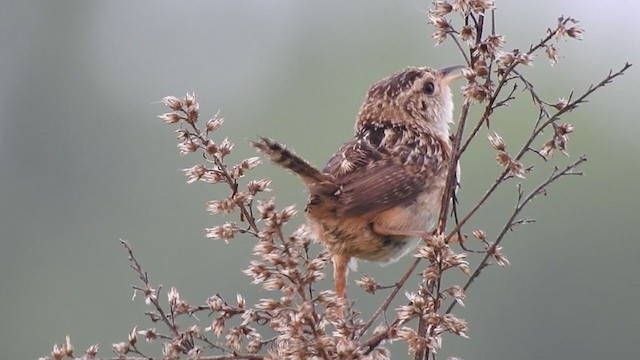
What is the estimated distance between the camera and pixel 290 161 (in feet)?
11.6

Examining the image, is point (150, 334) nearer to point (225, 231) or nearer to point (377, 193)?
point (225, 231)

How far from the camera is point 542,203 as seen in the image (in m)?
15.7

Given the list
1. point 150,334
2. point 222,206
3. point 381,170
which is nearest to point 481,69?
point 222,206

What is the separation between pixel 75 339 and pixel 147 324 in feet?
7.18

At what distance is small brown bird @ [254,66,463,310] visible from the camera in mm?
4008

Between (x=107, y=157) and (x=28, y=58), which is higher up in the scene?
(x=28, y=58)

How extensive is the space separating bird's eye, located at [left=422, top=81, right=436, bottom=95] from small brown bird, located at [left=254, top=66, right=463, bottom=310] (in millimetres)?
196

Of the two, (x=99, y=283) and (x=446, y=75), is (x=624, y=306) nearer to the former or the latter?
(x=99, y=283)

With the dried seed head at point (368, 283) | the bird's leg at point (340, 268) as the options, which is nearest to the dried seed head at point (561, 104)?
the dried seed head at point (368, 283)

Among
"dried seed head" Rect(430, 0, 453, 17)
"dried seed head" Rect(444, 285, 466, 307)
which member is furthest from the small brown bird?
"dried seed head" Rect(444, 285, 466, 307)

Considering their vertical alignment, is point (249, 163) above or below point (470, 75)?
below

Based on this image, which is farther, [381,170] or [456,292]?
[381,170]

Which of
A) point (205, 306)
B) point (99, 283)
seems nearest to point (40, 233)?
point (99, 283)

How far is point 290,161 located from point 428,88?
1.41m
